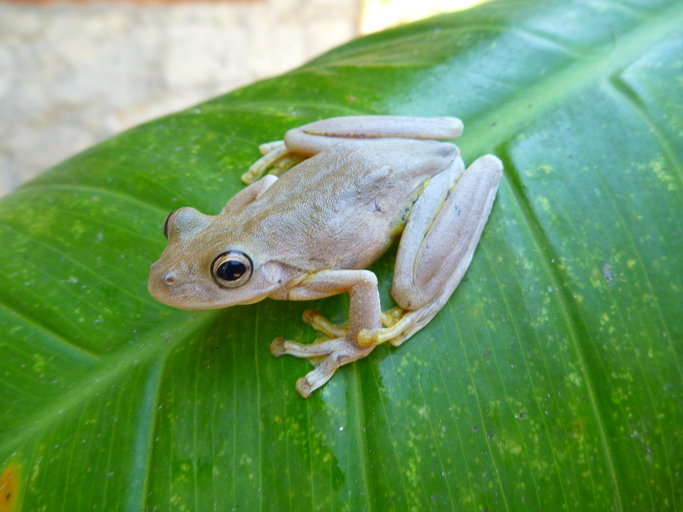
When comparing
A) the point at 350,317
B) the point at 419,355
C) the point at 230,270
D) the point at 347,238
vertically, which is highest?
the point at 230,270

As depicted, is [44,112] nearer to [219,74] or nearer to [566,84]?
[219,74]

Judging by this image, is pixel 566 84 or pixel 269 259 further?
pixel 566 84

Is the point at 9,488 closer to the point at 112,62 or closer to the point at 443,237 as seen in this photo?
the point at 443,237

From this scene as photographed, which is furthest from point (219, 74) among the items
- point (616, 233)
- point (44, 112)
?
point (616, 233)

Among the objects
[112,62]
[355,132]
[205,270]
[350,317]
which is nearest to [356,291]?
[350,317]

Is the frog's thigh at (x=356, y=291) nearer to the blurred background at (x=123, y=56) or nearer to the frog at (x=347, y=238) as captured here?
the frog at (x=347, y=238)

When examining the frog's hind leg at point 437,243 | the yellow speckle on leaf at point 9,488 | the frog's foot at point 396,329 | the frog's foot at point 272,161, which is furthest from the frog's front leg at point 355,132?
the yellow speckle on leaf at point 9,488
